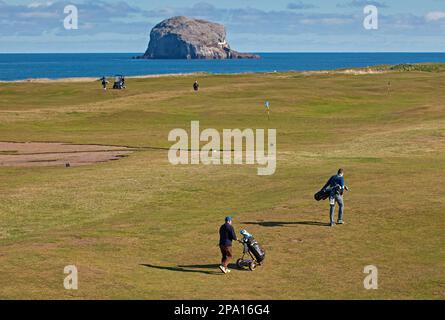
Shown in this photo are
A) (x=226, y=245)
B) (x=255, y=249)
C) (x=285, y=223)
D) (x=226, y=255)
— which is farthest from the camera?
(x=285, y=223)

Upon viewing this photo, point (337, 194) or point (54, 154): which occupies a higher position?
point (54, 154)

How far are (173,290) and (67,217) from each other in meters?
13.1

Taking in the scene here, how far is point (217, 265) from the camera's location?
29875mm

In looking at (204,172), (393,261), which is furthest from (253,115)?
(393,261)

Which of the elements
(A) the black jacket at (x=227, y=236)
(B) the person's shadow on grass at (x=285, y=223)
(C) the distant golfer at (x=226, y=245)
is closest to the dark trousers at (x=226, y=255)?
(C) the distant golfer at (x=226, y=245)

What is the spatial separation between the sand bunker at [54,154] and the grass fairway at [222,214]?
183 cm

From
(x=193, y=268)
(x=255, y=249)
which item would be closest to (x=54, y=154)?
(x=193, y=268)

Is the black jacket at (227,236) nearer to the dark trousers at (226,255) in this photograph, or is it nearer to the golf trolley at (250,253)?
the dark trousers at (226,255)

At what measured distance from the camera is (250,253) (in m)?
29.8

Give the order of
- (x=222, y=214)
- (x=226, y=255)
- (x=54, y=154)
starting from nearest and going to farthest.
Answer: (x=226, y=255)
(x=222, y=214)
(x=54, y=154)

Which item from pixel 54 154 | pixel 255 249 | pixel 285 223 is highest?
pixel 54 154

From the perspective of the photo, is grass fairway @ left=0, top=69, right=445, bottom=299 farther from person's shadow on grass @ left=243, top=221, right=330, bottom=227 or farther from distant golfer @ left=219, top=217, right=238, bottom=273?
distant golfer @ left=219, top=217, right=238, bottom=273

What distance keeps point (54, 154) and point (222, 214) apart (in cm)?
2496

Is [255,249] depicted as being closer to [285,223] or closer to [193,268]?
[193,268]
